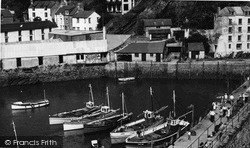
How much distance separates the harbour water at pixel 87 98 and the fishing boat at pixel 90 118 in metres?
0.48

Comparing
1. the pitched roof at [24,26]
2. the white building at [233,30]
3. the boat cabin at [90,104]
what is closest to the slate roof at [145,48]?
the white building at [233,30]

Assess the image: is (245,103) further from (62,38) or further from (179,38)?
(62,38)

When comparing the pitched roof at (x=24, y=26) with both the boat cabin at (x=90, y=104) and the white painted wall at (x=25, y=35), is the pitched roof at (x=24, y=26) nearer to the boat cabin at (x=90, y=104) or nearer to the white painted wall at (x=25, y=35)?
the white painted wall at (x=25, y=35)

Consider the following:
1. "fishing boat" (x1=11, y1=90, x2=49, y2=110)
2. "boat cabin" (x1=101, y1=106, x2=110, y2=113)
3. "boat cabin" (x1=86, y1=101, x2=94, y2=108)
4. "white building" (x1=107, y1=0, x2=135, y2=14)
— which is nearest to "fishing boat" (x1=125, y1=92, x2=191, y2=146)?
"boat cabin" (x1=101, y1=106, x2=110, y2=113)

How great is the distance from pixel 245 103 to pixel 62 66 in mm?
21840

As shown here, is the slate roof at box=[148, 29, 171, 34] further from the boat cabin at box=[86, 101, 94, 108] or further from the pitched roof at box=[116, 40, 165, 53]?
A: the boat cabin at box=[86, 101, 94, 108]

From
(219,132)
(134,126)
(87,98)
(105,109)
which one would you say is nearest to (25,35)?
(87,98)

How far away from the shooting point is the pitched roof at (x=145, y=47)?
45.5 m

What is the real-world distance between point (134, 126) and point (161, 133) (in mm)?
1990

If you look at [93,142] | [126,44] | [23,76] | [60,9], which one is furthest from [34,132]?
[60,9]

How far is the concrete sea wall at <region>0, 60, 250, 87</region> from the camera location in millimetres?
43031

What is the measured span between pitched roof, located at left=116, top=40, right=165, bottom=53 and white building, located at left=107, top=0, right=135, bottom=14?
15034 millimetres

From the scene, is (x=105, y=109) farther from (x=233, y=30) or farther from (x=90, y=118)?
(x=233, y=30)

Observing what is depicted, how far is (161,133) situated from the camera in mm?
27406
